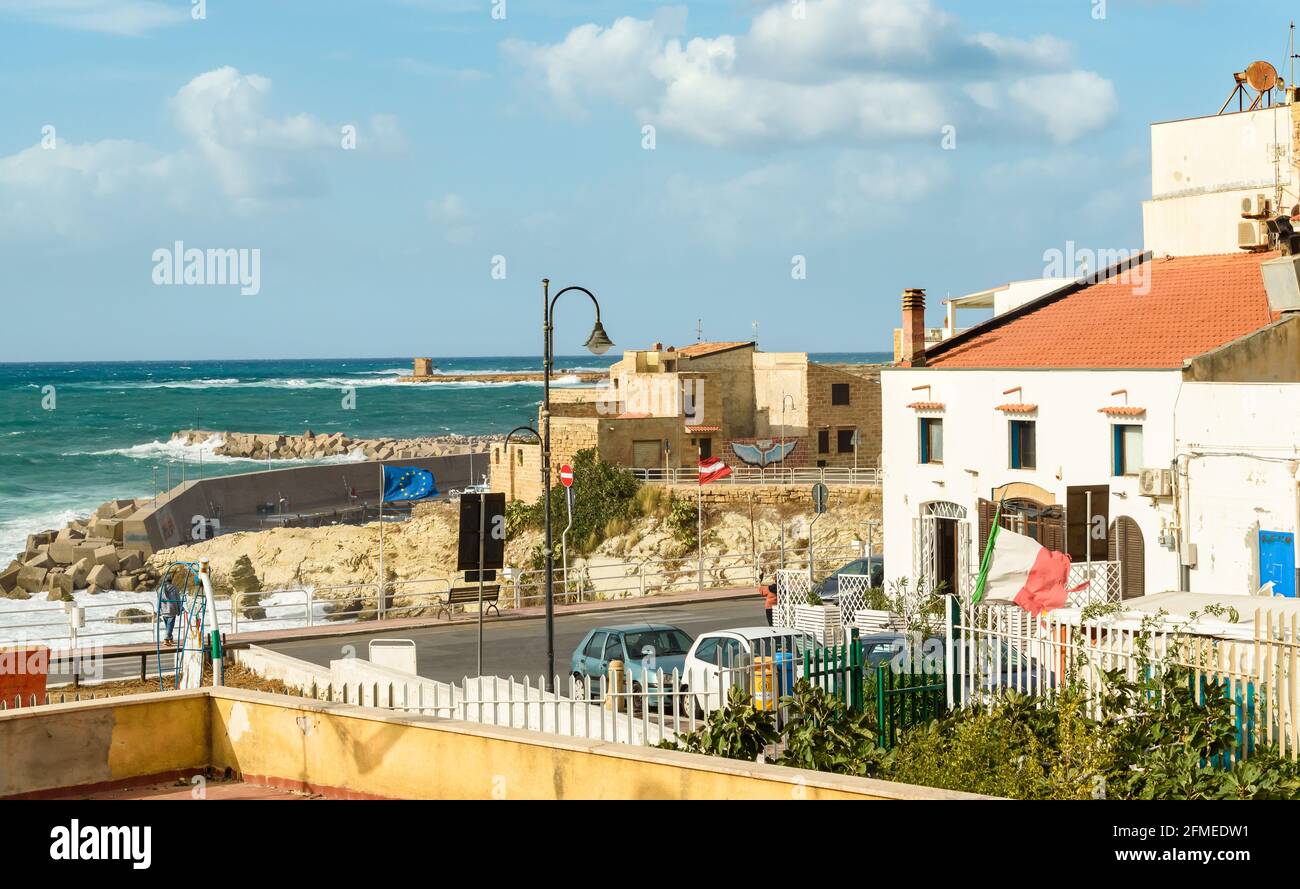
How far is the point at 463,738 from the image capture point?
10.5m

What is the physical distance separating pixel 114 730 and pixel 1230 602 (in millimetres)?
10325

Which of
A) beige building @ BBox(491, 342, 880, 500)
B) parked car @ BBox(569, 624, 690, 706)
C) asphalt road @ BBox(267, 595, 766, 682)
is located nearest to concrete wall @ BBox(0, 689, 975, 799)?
parked car @ BBox(569, 624, 690, 706)

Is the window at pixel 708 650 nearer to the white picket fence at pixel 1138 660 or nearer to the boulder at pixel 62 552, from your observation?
the white picket fence at pixel 1138 660

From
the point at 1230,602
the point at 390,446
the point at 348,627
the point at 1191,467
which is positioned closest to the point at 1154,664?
the point at 1230,602

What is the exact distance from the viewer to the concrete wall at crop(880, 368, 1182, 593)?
89.5 ft

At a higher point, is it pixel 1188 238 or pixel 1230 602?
pixel 1188 238

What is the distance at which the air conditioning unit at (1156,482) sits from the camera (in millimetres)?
26531

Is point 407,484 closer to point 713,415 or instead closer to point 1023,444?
point 1023,444

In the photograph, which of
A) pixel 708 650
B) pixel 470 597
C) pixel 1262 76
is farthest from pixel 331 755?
pixel 1262 76

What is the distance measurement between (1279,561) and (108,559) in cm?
4977

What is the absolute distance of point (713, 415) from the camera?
66.5m

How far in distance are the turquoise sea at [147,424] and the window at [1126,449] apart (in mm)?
56327

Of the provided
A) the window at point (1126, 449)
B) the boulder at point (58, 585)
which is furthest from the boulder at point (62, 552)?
the window at point (1126, 449)
